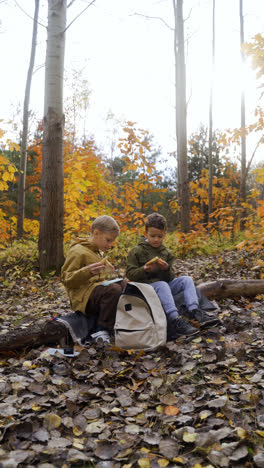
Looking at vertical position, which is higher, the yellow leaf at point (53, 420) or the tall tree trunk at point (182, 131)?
the tall tree trunk at point (182, 131)

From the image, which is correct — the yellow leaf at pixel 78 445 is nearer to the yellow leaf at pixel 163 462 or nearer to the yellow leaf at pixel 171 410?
the yellow leaf at pixel 163 462

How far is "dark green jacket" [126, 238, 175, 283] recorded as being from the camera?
3770 millimetres

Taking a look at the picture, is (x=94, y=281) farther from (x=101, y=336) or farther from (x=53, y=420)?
(x=53, y=420)

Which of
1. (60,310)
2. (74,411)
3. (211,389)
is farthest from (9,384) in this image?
(60,310)

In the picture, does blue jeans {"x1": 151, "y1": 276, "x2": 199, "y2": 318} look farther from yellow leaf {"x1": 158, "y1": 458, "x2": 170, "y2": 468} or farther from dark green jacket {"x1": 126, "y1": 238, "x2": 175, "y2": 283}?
yellow leaf {"x1": 158, "y1": 458, "x2": 170, "y2": 468}

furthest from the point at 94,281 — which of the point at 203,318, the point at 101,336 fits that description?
the point at 203,318

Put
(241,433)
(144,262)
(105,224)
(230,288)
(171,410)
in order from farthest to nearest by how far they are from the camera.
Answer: (230,288)
(144,262)
(105,224)
(171,410)
(241,433)

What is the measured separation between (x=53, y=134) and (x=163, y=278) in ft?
11.5

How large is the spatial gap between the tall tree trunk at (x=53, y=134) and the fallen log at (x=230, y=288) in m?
2.98

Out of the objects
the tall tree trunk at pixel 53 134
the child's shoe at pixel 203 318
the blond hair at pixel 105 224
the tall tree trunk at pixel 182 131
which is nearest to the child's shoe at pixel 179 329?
the child's shoe at pixel 203 318

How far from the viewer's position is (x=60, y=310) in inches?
177

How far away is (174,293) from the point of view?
12.6ft

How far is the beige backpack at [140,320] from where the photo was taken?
3066 millimetres

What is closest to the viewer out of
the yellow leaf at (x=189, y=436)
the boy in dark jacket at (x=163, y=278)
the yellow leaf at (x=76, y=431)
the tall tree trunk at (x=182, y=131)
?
the yellow leaf at (x=189, y=436)
